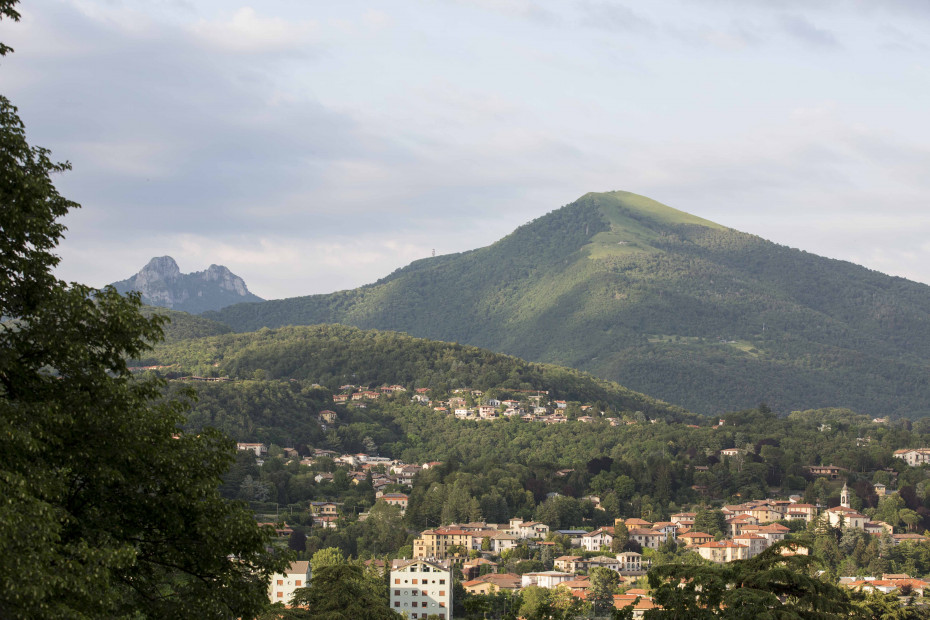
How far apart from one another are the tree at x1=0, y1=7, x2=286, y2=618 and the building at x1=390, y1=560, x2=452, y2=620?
61.5 metres

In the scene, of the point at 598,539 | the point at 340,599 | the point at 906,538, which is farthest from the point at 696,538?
the point at 340,599

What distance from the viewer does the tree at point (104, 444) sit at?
1410cm

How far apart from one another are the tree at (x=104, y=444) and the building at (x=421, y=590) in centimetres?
6153

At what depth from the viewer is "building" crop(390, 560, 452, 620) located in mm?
75938

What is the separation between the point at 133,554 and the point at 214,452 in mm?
2661

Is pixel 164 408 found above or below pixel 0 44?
below

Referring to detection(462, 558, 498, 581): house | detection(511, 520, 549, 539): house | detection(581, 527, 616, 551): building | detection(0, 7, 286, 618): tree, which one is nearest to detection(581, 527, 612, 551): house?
detection(581, 527, 616, 551): building

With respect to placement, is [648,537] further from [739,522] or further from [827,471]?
[827,471]

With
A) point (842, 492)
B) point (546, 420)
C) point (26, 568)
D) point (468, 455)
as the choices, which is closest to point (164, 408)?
point (26, 568)

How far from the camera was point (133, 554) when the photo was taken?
13.2 meters

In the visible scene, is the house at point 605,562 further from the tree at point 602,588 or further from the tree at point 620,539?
the tree at point 602,588

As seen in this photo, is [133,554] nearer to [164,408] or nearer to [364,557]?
[164,408]

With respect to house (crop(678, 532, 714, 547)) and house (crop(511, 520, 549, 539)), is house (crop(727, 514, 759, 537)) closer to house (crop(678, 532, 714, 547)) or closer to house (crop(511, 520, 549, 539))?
house (crop(678, 532, 714, 547))

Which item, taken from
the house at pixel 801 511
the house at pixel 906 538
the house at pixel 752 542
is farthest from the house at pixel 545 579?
the house at pixel 801 511
